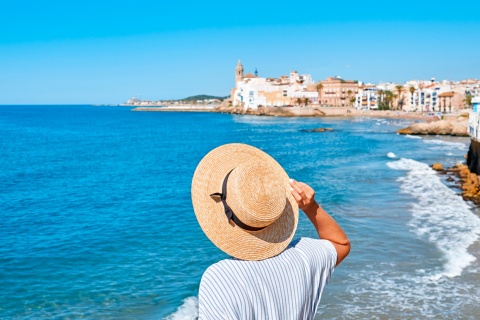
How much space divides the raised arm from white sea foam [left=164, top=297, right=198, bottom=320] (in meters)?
6.69

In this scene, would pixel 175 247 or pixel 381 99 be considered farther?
pixel 381 99

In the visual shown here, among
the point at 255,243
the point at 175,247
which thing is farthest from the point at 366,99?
the point at 255,243

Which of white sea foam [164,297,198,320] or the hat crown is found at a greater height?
the hat crown

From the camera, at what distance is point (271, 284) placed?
2.01 metres

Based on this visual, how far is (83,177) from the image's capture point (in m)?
28.1

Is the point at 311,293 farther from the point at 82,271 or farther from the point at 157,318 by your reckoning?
the point at 82,271

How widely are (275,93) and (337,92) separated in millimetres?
16873

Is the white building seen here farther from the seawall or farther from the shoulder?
the shoulder

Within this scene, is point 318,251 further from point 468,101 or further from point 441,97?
point 441,97

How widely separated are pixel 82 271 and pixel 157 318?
353 cm

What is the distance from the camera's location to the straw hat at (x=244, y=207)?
2.02 meters

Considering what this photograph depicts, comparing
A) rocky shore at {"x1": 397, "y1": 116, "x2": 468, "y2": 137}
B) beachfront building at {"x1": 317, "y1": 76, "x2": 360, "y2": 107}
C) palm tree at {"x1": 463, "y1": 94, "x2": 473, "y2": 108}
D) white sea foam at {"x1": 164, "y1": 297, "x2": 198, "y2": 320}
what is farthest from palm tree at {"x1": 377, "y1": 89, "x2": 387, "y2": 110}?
white sea foam at {"x1": 164, "y1": 297, "x2": 198, "y2": 320}

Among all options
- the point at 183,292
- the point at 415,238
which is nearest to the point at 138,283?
the point at 183,292

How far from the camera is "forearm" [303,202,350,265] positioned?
7.67 feet
